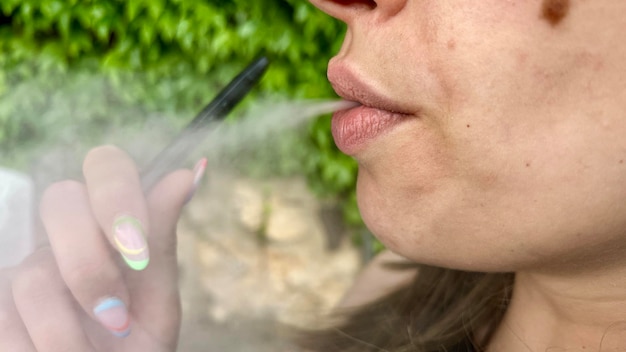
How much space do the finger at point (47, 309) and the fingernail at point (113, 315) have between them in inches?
1.4

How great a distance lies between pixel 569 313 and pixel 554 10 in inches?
18.3

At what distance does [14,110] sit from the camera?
4.99 feet

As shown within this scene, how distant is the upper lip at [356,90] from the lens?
808 millimetres

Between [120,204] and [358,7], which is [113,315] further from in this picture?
[358,7]

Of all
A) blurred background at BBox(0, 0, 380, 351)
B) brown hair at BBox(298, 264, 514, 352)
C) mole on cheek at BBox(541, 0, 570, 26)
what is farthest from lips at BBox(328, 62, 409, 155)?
brown hair at BBox(298, 264, 514, 352)

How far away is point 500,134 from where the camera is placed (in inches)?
29.0

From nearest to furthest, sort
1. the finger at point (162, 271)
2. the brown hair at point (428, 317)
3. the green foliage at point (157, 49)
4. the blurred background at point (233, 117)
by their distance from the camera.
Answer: the finger at point (162, 271) < the brown hair at point (428, 317) < the blurred background at point (233, 117) < the green foliage at point (157, 49)

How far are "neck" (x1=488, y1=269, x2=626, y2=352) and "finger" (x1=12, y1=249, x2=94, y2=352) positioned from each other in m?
0.62

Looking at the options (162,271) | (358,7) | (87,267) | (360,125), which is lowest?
(162,271)

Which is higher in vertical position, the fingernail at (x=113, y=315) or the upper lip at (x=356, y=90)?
the upper lip at (x=356, y=90)

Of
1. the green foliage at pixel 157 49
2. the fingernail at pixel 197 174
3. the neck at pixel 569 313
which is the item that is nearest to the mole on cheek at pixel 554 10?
the neck at pixel 569 313

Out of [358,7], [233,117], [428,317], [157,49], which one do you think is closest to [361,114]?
[358,7]

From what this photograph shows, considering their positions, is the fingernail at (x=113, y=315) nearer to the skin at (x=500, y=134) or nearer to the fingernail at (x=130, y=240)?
the fingernail at (x=130, y=240)

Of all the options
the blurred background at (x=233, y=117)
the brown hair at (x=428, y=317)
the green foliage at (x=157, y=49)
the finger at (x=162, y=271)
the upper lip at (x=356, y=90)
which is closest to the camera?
the upper lip at (x=356, y=90)
